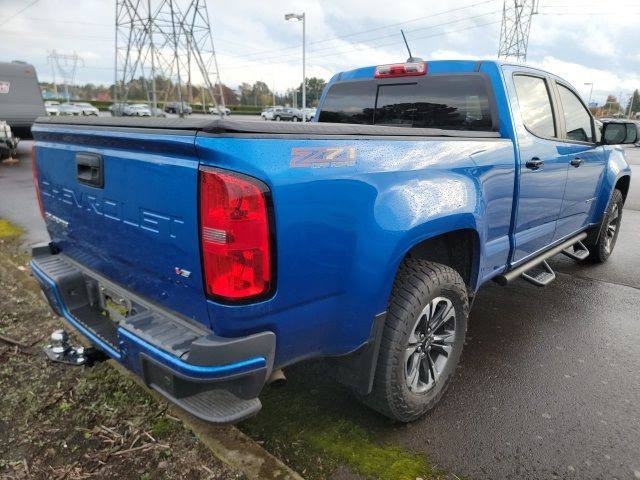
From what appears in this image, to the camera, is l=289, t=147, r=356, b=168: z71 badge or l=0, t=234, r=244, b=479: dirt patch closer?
l=289, t=147, r=356, b=168: z71 badge

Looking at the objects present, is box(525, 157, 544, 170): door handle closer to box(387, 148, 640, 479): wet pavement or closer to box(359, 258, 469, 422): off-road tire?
box(359, 258, 469, 422): off-road tire

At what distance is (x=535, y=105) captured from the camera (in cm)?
358

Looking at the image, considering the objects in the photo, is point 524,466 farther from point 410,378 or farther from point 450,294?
point 450,294

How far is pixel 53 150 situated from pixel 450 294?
7.32ft

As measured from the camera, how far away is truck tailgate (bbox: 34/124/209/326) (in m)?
1.82

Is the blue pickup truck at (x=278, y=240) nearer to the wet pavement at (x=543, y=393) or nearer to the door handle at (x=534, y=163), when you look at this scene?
the door handle at (x=534, y=163)

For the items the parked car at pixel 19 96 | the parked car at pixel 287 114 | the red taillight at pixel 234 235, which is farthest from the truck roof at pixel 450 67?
the parked car at pixel 287 114

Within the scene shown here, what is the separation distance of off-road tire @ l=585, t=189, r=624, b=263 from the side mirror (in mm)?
871

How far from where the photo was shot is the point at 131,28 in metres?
32.3

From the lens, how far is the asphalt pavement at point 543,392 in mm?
2426

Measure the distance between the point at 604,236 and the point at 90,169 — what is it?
520cm

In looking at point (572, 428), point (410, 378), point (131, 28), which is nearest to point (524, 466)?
point (572, 428)

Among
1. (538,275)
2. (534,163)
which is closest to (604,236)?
(538,275)

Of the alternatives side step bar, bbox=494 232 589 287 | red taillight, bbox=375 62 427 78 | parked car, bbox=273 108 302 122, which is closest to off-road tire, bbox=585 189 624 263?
side step bar, bbox=494 232 589 287
